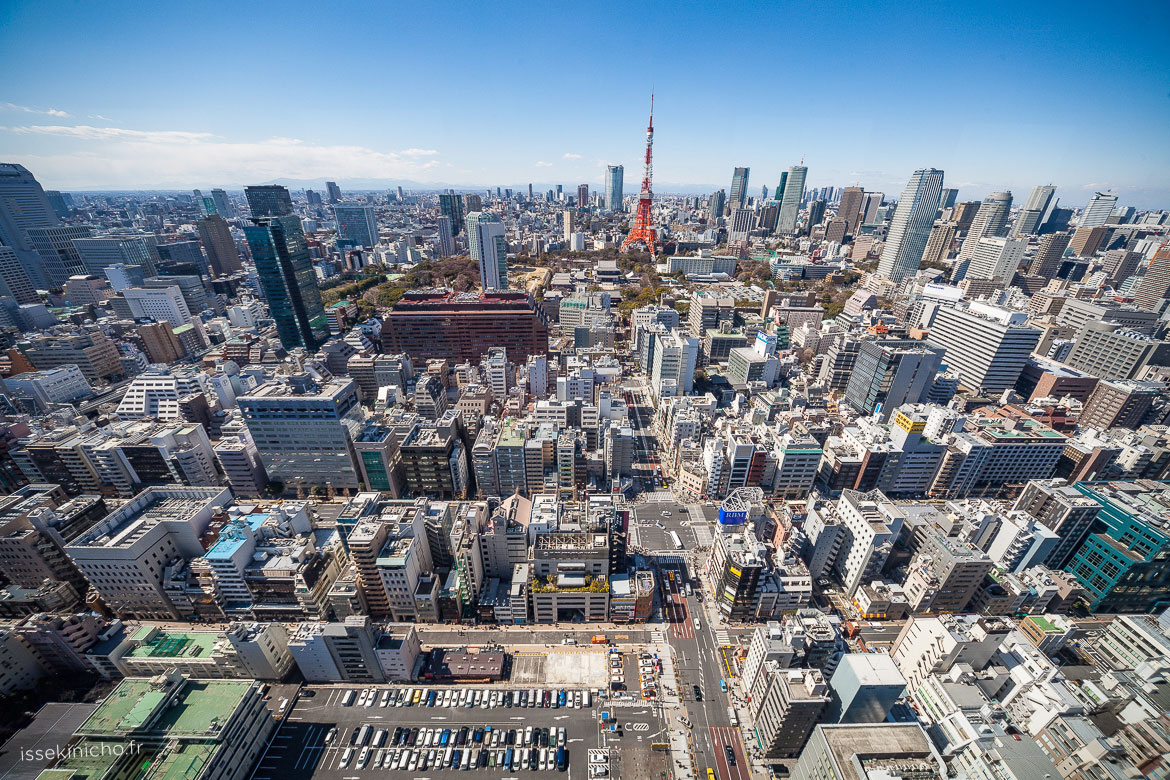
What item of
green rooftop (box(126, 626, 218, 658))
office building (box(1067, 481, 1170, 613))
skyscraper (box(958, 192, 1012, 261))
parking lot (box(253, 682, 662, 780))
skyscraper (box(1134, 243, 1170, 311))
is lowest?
parking lot (box(253, 682, 662, 780))

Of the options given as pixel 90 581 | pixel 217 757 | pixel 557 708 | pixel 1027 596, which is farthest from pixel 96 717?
pixel 1027 596

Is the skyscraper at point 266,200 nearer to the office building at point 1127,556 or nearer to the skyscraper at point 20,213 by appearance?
the skyscraper at point 20,213

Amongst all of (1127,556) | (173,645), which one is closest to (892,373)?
(1127,556)

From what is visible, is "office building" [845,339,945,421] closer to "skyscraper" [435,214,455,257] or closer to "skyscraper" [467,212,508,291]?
"skyscraper" [467,212,508,291]

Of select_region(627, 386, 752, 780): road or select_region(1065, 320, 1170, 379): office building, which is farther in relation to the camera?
select_region(1065, 320, 1170, 379): office building

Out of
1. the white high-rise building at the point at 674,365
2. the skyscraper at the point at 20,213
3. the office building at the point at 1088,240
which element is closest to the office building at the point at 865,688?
the white high-rise building at the point at 674,365

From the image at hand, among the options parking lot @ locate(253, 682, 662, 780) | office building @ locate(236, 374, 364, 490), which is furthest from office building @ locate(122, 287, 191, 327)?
parking lot @ locate(253, 682, 662, 780)
